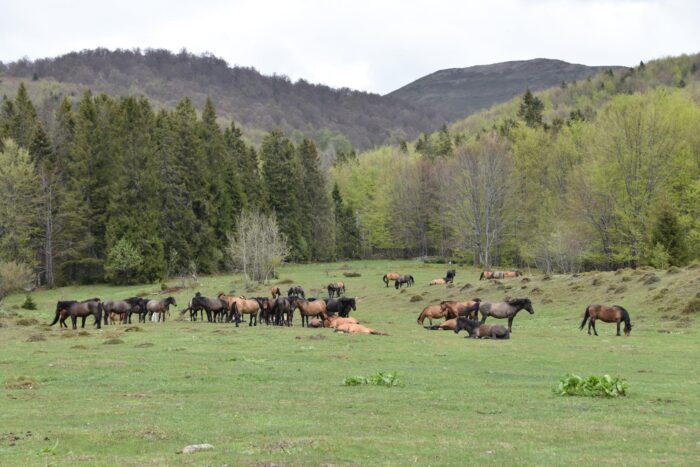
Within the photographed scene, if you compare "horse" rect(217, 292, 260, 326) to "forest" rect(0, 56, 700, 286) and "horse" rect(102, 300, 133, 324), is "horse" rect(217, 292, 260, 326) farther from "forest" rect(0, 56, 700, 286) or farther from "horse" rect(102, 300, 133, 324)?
"forest" rect(0, 56, 700, 286)

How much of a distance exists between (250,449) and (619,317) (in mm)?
22241

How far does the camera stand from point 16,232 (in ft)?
227

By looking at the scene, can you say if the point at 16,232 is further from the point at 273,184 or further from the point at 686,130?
the point at 686,130

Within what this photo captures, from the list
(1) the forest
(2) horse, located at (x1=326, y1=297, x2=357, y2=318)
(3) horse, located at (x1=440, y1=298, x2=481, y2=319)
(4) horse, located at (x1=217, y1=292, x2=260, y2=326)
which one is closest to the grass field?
(3) horse, located at (x1=440, y1=298, x2=481, y2=319)

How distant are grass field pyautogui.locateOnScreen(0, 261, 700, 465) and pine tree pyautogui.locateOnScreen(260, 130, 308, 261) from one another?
233 ft

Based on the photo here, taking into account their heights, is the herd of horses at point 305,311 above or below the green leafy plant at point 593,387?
below

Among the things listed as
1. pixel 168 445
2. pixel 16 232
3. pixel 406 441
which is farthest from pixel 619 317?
pixel 16 232

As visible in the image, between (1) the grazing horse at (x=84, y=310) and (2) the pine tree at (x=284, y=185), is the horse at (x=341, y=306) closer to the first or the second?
(1) the grazing horse at (x=84, y=310)

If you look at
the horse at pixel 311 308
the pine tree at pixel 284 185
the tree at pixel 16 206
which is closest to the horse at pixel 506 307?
the horse at pixel 311 308

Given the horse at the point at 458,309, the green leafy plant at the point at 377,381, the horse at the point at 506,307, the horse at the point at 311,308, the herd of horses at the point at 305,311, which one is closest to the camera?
the green leafy plant at the point at 377,381

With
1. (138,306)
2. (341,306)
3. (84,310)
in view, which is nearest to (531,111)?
(341,306)

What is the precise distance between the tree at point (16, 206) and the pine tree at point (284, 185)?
126 feet

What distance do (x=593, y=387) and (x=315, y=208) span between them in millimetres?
98211

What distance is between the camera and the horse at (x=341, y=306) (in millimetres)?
35562
